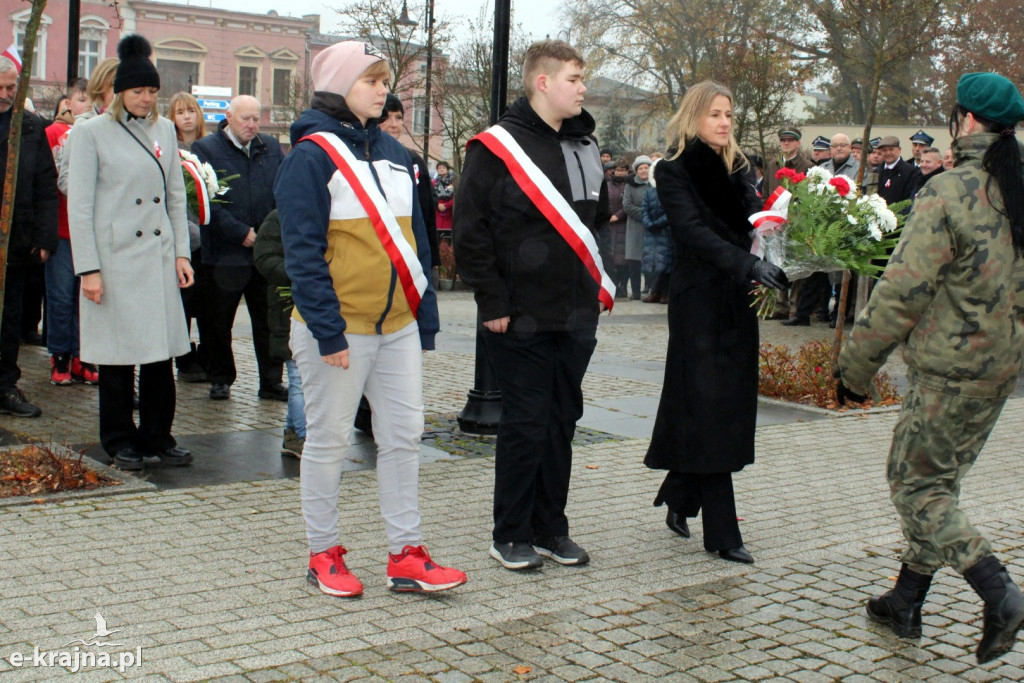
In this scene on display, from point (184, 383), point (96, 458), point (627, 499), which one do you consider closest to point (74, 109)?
point (184, 383)

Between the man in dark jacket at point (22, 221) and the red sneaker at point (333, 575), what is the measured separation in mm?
4119

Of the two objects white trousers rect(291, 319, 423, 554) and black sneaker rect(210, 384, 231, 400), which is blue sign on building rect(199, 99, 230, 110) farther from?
white trousers rect(291, 319, 423, 554)

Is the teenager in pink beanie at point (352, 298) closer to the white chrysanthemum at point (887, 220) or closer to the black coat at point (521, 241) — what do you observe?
the black coat at point (521, 241)

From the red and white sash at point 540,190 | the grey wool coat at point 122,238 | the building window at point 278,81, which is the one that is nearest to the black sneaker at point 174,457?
the grey wool coat at point 122,238

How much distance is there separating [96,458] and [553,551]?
9.86ft

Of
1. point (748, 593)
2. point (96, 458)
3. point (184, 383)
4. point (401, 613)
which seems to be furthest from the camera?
point (184, 383)

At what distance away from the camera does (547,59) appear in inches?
206

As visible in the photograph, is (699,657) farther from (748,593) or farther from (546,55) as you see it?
(546,55)

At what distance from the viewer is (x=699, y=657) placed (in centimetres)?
435

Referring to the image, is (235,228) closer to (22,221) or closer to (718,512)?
(22,221)

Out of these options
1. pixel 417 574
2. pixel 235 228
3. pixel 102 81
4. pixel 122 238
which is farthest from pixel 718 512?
pixel 235 228

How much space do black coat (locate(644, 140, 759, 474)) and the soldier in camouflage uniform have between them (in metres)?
1.07

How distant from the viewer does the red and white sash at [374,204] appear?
4.75m

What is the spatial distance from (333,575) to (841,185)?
2959 mm
